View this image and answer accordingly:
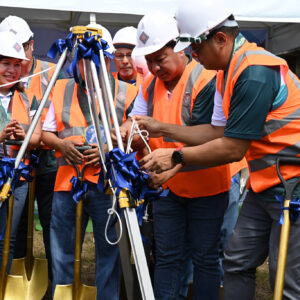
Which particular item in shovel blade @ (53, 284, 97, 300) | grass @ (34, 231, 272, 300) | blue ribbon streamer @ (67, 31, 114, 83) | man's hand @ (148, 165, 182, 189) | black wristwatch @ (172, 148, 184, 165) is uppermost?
blue ribbon streamer @ (67, 31, 114, 83)

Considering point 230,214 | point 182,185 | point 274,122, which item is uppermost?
point 274,122

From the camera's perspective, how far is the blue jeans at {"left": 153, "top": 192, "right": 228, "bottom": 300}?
3.65 metres

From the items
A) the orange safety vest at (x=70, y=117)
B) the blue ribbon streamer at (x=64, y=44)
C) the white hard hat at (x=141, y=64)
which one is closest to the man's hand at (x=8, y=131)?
the orange safety vest at (x=70, y=117)

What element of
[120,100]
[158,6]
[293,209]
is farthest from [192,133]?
[158,6]

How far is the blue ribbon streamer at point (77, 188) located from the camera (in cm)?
376

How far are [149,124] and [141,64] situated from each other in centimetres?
165

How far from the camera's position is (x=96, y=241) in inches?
155

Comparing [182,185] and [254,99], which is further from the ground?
[254,99]

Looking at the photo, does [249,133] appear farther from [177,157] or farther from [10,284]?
[10,284]

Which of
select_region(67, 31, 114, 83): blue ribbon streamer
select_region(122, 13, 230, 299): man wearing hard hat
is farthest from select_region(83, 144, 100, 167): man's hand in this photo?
select_region(67, 31, 114, 83): blue ribbon streamer

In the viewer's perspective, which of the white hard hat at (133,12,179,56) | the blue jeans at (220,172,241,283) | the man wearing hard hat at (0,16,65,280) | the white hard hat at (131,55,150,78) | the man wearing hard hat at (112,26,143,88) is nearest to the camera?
the white hard hat at (133,12,179,56)

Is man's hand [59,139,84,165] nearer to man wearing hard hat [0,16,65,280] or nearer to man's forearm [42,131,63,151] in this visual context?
man's forearm [42,131,63,151]

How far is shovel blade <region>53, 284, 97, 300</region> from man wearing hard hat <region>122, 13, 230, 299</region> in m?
0.51

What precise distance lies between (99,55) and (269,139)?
969 millimetres
